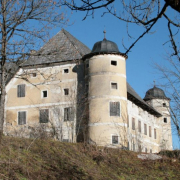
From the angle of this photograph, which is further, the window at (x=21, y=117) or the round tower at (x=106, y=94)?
the window at (x=21, y=117)

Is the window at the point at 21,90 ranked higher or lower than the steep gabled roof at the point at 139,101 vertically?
higher

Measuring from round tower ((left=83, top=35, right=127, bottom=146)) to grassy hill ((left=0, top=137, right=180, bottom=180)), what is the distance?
1195cm

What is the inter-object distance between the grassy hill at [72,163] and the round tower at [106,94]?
11948mm

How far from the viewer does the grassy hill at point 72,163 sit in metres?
13.3

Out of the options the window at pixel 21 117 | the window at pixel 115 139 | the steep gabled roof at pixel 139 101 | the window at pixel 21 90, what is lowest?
the window at pixel 115 139

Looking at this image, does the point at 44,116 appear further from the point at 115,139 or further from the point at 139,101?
the point at 139,101

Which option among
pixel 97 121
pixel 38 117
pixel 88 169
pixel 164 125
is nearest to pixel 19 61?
pixel 88 169

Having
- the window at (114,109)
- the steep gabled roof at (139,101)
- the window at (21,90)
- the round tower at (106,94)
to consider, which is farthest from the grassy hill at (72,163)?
the window at (21,90)

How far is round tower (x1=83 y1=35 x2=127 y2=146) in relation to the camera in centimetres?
3212

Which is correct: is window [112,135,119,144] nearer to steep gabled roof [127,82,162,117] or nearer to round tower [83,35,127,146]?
round tower [83,35,127,146]

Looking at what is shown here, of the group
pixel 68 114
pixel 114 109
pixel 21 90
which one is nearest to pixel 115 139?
pixel 114 109

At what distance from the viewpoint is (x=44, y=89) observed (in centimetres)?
3606

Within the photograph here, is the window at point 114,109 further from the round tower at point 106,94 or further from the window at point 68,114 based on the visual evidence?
the window at point 68,114

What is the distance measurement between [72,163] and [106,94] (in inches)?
697
